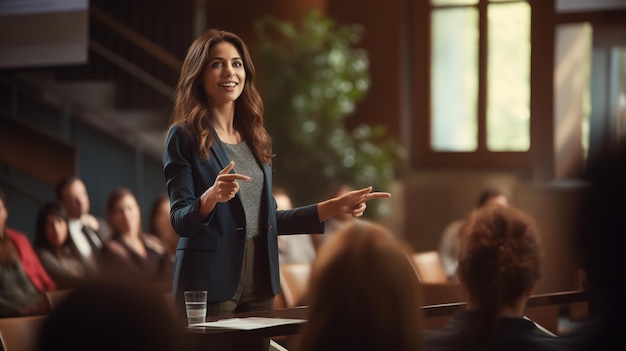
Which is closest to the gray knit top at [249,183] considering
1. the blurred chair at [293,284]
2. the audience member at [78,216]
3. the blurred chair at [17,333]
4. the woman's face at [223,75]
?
the woman's face at [223,75]

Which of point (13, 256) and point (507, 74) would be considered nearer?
point (13, 256)

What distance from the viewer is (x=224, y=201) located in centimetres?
230

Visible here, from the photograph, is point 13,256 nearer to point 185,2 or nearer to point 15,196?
point 15,196

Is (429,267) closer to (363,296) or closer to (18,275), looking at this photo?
(18,275)

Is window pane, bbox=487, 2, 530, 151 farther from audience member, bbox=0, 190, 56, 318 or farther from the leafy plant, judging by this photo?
audience member, bbox=0, 190, 56, 318

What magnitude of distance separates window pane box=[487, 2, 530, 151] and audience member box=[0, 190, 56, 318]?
4257 millimetres

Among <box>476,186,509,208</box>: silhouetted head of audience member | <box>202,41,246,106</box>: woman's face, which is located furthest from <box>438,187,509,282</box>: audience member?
<box>202,41,246,106</box>: woman's face

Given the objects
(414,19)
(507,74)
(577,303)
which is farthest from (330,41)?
(577,303)

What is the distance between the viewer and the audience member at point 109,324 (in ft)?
3.78

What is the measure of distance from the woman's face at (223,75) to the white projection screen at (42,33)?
4931 mm

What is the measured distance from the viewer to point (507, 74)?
315 inches

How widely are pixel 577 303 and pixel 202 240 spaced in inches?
53.6

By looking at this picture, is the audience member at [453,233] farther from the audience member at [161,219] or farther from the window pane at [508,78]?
the audience member at [161,219]

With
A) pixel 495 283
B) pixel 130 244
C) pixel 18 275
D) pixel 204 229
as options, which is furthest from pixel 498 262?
pixel 130 244
